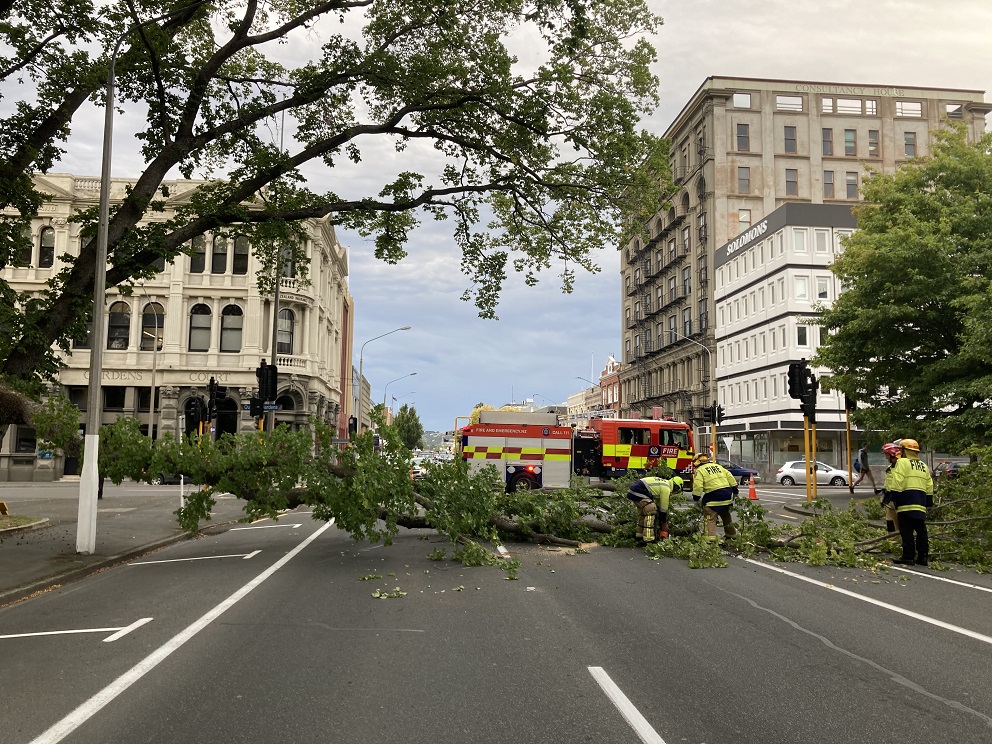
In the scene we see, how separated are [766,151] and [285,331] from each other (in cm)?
4128

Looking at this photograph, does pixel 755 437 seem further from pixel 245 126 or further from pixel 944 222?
pixel 245 126

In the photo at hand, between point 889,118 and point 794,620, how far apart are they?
223ft

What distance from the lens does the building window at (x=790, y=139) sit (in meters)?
63.9

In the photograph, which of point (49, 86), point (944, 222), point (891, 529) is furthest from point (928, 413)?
point (49, 86)

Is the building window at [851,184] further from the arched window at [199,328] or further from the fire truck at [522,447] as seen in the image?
the arched window at [199,328]

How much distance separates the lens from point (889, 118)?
6431 cm

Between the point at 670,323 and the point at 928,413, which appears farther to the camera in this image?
the point at 670,323

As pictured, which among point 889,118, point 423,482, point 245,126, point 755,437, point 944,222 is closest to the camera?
point 423,482

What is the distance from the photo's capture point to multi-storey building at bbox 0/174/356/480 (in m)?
43.4

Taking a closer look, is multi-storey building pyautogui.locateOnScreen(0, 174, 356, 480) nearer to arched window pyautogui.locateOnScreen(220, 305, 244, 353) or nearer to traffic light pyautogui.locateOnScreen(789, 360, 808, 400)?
arched window pyautogui.locateOnScreen(220, 305, 244, 353)

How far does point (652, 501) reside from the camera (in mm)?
13180

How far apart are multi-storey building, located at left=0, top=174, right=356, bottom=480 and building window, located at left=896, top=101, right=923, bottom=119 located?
49870 mm

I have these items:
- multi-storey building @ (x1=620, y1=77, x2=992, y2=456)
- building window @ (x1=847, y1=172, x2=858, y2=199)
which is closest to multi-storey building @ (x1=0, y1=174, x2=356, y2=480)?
multi-storey building @ (x1=620, y1=77, x2=992, y2=456)

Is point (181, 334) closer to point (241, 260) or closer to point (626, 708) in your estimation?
point (241, 260)
